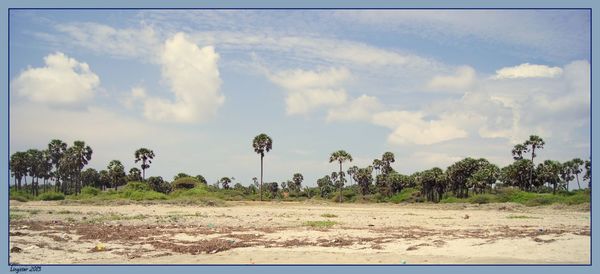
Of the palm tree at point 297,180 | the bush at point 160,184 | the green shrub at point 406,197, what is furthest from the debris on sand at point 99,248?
the palm tree at point 297,180

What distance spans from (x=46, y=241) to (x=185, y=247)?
7256 millimetres

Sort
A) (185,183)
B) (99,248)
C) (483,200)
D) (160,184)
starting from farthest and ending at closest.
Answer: (160,184)
(185,183)
(483,200)
(99,248)

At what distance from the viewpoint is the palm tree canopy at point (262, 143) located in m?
100

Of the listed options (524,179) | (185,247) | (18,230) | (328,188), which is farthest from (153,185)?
(185,247)

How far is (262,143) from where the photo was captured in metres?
100

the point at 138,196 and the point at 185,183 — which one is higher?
the point at 185,183

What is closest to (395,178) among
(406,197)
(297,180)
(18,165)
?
(406,197)

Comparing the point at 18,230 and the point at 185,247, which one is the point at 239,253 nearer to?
the point at 185,247

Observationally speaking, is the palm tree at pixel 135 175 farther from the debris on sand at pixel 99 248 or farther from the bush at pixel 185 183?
the debris on sand at pixel 99 248

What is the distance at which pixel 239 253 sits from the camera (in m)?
18.5

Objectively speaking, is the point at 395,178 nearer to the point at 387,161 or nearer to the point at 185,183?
the point at 387,161

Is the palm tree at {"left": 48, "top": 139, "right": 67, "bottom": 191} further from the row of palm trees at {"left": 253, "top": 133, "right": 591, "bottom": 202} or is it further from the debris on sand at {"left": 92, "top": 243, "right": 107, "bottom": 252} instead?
the debris on sand at {"left": 92, "top": 243, "right": 107, "bottom": 252}

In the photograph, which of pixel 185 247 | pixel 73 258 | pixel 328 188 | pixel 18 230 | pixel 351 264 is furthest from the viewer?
pixel 328 188

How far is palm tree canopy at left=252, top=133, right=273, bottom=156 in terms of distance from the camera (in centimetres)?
10000
